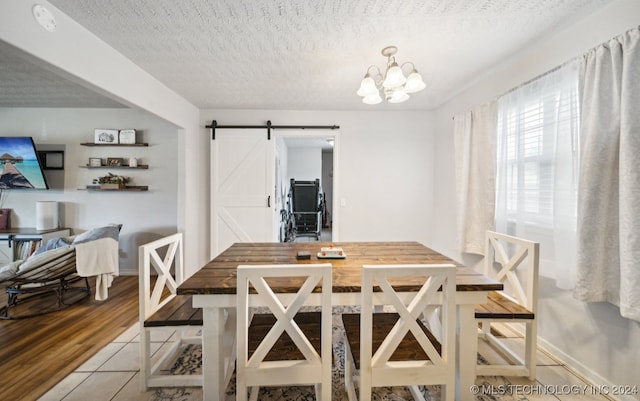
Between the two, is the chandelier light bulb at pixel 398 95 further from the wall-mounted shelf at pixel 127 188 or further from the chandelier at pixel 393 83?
the wall-mounted shelf at pixel 127 188

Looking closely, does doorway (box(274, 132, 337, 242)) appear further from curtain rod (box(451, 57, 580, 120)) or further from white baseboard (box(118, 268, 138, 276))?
curtain rod (box(451, 57, 580, 120))

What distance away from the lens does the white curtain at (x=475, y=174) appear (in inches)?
94.2

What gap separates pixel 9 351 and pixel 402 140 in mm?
4515

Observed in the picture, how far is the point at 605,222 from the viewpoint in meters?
1.45

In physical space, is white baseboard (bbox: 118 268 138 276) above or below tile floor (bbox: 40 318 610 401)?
above

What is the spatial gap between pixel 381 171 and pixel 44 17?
338 centimetres

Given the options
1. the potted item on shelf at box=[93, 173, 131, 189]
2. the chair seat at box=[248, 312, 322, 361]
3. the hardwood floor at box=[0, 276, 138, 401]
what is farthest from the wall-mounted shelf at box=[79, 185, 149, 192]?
the chair seat at box=[248, 312, 322, 361]

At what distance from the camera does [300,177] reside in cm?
688

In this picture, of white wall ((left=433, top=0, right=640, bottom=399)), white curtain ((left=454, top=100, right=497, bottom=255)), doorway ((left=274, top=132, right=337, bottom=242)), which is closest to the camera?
white wall ((left=433, top=0, right=640, bottom=399))

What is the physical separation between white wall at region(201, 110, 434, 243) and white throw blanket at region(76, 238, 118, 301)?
1.93 metres

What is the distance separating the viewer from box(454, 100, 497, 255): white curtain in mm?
2393

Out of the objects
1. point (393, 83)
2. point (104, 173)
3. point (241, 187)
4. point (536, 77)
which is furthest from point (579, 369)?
point (104, 173)

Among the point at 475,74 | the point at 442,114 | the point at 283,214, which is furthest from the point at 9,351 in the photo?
the point at 442,114

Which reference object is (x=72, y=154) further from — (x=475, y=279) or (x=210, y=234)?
(x=475, y=279)
